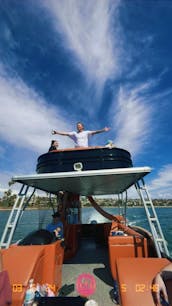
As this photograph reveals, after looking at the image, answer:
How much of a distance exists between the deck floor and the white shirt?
2.35 metres

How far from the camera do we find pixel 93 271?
3.66 meters

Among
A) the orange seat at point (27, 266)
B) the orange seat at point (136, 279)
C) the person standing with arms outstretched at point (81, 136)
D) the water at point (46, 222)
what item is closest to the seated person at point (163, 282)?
the orange seat at point (136, 279)

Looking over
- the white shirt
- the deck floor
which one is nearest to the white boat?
the deck floor

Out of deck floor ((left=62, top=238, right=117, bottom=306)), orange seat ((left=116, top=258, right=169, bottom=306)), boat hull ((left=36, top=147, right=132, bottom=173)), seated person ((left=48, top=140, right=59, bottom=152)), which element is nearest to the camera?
orange seat ((left=116, top=258, right=169, bottom=306))

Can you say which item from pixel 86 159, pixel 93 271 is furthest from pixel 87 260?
pixel 86 159

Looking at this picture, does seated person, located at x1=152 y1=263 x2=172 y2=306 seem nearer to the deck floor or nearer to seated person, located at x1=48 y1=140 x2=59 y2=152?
the deck floor

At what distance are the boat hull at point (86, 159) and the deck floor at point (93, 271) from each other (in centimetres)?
180

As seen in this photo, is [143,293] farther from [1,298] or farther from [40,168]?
[40,168]

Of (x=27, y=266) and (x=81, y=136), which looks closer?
(x=27, y=266)

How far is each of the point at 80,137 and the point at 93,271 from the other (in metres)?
2.59

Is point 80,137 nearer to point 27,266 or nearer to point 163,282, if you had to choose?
point 27,266

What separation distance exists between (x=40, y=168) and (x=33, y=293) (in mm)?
1862

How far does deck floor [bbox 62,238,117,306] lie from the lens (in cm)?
274

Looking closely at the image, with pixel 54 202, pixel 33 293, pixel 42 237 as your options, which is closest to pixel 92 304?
pixel 33 293
